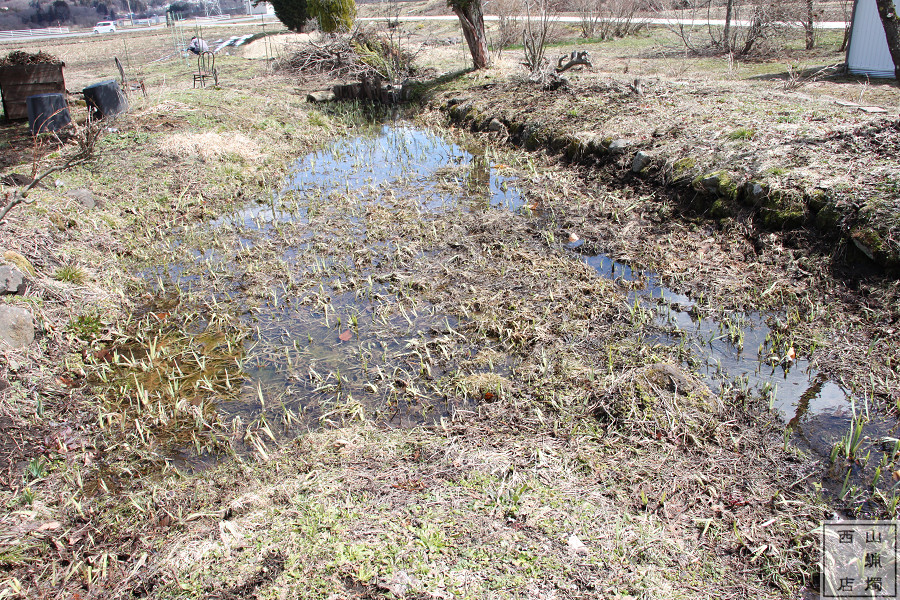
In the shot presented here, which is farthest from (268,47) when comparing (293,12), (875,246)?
(875,246)

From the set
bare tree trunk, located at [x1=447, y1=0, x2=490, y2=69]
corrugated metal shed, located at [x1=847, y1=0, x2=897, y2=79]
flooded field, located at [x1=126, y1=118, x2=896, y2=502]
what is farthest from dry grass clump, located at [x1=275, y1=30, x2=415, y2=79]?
corrugated metal shed, located at [x1=847, y1=0, x2=897, y2=79]

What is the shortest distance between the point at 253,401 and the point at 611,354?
2618mm

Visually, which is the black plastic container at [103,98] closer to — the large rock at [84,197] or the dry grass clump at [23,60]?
the dry grass clump at [23,60]

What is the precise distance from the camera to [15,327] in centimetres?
408

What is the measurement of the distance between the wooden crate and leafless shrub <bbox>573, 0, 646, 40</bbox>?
15.7m

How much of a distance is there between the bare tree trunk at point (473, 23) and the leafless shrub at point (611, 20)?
6.92 metres

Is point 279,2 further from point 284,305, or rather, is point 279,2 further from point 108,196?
point 284,305

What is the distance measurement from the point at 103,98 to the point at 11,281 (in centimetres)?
697

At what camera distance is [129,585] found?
2.54m

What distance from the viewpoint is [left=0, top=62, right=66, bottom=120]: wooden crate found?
33.8 ft

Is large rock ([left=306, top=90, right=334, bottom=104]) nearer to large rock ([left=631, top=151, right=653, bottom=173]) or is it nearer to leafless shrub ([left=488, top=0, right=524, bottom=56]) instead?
leafless shrub ([left=488, top=0, right=524, bottom=56])

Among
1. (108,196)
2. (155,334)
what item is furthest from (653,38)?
(155,334)

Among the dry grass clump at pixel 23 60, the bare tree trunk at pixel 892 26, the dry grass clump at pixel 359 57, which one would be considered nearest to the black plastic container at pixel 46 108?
the dry grass clump at pixel 23 60

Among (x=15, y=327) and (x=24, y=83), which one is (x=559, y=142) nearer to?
(x=15, y=327)
